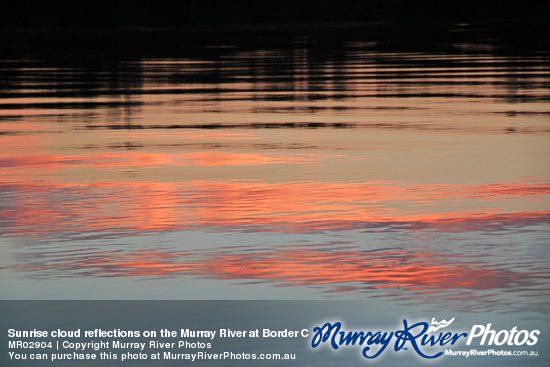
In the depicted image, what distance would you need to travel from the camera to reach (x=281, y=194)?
12.8 meters

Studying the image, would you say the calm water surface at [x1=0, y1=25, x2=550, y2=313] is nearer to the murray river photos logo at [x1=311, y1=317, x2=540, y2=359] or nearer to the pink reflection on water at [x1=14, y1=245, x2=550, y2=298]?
the pink reflection on water at [x1=14, y1=245, x2=550, y2=298]

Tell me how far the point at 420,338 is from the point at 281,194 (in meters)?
5.25

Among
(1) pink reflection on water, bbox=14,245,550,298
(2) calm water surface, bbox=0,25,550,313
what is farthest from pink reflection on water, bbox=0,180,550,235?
(1) pink reflection on water, bbox=14,245,550,298

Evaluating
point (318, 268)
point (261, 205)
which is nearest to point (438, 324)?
point (318, 268)

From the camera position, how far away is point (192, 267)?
957 cm

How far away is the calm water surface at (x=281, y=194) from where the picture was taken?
30.1 ft

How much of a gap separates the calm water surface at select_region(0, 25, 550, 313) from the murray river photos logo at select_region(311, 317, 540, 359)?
515mm

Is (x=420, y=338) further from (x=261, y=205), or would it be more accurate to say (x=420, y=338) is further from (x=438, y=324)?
(x=261, y=205)

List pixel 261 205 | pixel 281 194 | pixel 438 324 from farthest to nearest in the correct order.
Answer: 1. pixel 281 194
2. pixel 261 205
3. pixel 438 324

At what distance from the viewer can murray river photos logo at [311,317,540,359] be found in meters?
7.57

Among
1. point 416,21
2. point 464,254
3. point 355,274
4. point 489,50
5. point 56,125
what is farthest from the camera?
point 416,21

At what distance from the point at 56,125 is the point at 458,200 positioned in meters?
9.23

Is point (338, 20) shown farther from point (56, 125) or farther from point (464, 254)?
point (464, 254)

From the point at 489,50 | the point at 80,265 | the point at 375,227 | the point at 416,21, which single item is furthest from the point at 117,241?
the point at 416,21
